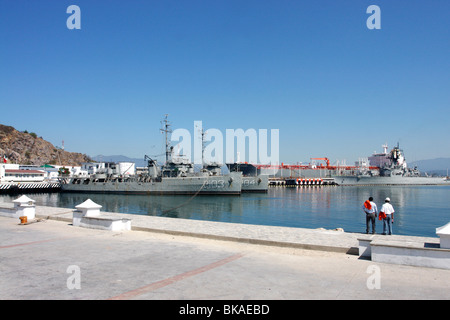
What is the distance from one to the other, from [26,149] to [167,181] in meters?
75.5

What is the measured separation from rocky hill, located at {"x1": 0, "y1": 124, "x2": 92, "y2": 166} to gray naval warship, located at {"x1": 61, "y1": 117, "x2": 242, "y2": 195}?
45.5 metres

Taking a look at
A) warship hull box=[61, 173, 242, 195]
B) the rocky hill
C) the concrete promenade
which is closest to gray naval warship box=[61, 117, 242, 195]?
warship hull box=[61, 173, 242, 195]

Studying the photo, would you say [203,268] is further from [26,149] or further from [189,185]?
[26,149]

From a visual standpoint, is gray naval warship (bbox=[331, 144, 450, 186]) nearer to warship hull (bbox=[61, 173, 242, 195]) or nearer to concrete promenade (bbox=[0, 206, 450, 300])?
warship hull (bbox=[61, 173, 242, 195])

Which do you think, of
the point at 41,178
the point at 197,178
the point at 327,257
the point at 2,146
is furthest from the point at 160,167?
the point at 2,146

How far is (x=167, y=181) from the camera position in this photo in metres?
54.3

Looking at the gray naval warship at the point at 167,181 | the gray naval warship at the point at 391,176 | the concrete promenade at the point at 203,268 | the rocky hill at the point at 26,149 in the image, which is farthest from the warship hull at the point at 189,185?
the rocky hill at the point at 26,149

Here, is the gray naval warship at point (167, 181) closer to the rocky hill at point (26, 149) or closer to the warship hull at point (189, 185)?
the warship hull at point (189, 185)

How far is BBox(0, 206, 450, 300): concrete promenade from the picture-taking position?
17.4 feet

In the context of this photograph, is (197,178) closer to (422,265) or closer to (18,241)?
(18,241)

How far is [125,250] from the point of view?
28.3 feet

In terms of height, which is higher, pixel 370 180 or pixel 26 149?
pixel 26 149

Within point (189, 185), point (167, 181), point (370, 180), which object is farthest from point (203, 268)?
point (370, 180)
